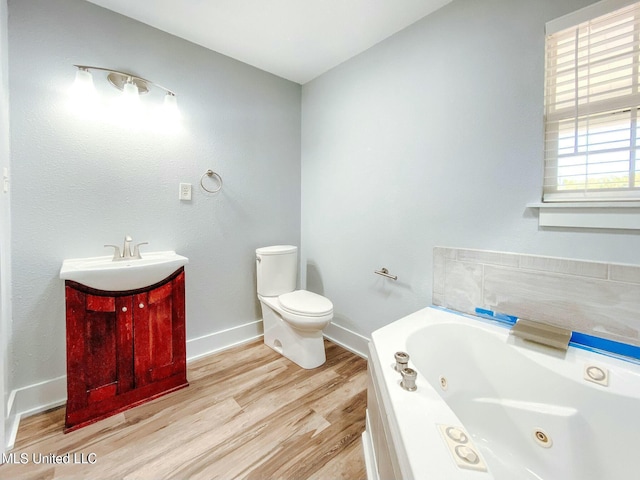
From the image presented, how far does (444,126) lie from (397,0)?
742 millimetres

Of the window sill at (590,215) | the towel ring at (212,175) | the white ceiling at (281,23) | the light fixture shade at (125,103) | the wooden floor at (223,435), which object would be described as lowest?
the wooden floor at (223,435)

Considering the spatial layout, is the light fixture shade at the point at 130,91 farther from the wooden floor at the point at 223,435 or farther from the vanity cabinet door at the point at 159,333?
the wooden floor at the point at 223,435

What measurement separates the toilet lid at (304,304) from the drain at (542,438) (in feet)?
3.81

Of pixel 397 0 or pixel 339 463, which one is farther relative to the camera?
pixel 397 0

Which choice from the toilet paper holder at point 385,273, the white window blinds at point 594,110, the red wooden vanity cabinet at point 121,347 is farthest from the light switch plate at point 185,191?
the white window blinds at point 594,110

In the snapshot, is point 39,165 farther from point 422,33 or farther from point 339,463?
point 422,33

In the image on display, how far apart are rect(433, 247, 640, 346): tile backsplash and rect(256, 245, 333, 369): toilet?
803 millimetres

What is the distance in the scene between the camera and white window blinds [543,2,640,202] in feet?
3.62

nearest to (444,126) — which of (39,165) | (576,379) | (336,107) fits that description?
(336,107)

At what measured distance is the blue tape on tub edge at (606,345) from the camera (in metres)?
1.11

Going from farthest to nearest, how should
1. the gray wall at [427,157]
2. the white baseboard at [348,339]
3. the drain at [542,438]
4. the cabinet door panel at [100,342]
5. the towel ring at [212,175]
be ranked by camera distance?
the white baseboard at [348,339] → the towel ring at [212,175] → the cabinet door panel at [100,342] → the gray wall at [427,157] → the drain at [542,438]

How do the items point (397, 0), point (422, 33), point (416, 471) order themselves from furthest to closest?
point (422, 33)
point (397, 0)
point (416, 471)

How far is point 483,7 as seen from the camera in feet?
4.75

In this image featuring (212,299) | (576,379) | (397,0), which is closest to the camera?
(576,379)
